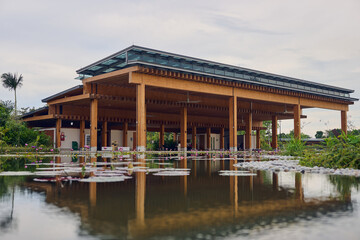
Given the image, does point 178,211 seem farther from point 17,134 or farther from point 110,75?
point 17,134

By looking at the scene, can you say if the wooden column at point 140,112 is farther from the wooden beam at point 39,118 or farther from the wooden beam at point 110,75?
the wooden beam at point 39,118

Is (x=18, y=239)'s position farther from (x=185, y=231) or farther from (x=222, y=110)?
(x=222, y=110)

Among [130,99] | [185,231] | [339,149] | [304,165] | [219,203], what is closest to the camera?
[185,231]

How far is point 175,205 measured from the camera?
6.75m

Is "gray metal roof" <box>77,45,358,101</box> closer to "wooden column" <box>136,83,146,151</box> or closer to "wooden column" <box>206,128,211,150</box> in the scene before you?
"wooden column" <box>136,83,146,151</box>

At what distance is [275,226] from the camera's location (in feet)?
16.5

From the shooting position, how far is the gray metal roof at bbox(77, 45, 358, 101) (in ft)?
121

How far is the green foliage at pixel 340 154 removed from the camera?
49.7 ft

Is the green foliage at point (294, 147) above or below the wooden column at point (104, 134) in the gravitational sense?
below

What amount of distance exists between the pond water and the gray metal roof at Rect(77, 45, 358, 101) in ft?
91.7

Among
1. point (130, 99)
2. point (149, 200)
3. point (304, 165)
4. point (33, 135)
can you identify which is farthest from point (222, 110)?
point (149, 200)

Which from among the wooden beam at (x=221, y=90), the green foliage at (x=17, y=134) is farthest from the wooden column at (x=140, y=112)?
the green foliage at (x=17, y=134)

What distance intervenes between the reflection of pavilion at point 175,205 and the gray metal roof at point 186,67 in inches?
1093

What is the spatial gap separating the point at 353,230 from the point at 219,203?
262cm
